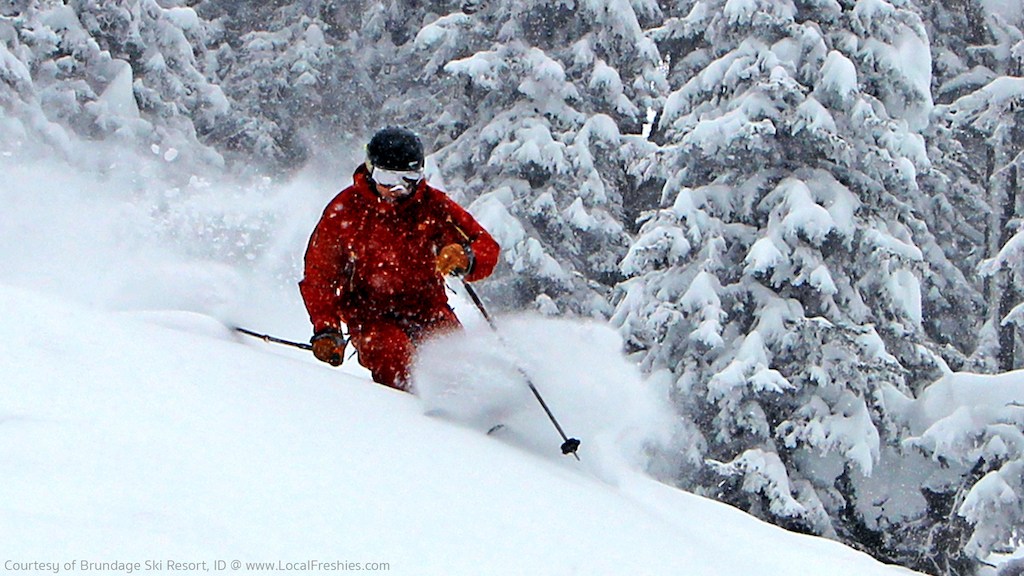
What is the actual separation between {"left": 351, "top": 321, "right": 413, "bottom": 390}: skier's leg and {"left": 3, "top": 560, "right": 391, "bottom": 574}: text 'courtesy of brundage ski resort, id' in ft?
10.6

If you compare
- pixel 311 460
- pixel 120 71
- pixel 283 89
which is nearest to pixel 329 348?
pixel 311 460

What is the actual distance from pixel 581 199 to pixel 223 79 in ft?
38.5

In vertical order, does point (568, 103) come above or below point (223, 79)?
below

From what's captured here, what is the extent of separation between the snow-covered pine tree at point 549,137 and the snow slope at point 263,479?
9.24 m

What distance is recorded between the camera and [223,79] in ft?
73.3

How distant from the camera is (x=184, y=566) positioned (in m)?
2.17

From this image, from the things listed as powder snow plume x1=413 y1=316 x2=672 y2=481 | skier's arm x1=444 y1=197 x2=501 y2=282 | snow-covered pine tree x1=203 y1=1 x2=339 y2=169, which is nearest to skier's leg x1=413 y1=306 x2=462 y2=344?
powder snow plume x1=413 y1=316 x2=672 y2=481

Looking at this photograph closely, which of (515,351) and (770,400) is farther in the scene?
Answer: (770,400)

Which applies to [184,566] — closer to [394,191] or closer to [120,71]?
[394,191]

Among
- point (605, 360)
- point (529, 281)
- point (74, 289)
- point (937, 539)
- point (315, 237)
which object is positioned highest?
point (529, 281)

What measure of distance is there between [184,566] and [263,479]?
2.11 ft

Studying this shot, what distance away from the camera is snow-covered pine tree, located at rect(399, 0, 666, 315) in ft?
45.3

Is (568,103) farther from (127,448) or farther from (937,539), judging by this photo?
(127,448)

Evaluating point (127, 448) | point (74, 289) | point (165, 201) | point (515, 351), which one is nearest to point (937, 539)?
point (515, 351)
